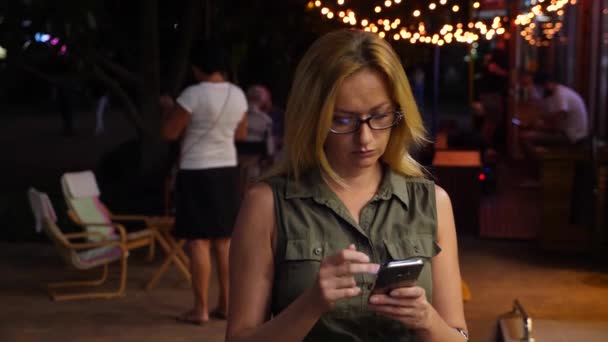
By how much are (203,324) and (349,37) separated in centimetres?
473

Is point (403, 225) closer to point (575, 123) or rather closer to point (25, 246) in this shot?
point (25, 246)

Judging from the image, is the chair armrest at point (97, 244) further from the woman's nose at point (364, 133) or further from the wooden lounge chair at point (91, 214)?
the woman's nose at point (364, 133)

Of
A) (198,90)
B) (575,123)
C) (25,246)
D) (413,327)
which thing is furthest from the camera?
(575,123)

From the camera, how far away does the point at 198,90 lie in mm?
6449

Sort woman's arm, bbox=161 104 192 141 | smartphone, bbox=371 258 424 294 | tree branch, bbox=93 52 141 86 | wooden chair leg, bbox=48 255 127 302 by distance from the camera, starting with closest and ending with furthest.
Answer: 1. smartphone, bbox=371 258 424 294
2. woman's arm, bbox=161 104 192 141
3. wooden chair leg, bbox=48 255 127 302
4. tree branch, bbox=93 52 141 86

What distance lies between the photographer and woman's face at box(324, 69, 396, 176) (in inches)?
88.4

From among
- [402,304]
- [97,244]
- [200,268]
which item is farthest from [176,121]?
[402,304]

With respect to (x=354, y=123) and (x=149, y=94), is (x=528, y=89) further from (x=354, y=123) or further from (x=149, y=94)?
(x=354, y=123)

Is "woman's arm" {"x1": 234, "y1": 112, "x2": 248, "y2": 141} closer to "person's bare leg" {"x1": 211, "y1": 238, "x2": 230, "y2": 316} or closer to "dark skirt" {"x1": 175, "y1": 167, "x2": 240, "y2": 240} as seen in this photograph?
"dark skirt" {"x1": 175, "y1": 167, "x2": 240, "y2": 240}

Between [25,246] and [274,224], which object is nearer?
[274,224]

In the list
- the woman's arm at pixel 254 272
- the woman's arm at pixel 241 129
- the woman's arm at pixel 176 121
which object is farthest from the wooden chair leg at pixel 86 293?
the woman's arm at pixel 254 272

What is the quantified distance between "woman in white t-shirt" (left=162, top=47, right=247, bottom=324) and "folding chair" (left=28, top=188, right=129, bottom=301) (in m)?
0.99

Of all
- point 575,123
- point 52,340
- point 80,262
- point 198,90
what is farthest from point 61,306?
point 575,123

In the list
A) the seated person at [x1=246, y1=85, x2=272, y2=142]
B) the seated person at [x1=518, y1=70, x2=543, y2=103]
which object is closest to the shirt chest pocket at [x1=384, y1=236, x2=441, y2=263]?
the seated person at [x1=246, y1=85, x2=272, y2=142]
